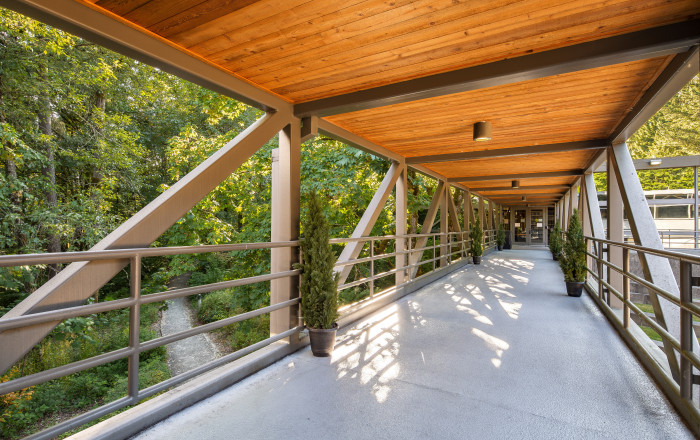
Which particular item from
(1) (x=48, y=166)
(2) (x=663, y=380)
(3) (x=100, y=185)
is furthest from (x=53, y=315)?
(3) (x=100, y=185)

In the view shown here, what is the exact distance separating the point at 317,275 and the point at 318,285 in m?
0.09

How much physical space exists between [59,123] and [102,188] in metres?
2.32

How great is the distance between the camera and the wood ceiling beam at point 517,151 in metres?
4.96

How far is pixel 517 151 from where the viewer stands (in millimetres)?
5500

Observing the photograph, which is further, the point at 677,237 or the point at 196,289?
the point at 677,237

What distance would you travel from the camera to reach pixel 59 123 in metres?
8.37

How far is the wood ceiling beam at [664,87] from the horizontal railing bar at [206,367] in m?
3.55

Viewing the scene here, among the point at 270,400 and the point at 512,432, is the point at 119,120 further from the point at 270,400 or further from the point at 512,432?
the point at 512,432

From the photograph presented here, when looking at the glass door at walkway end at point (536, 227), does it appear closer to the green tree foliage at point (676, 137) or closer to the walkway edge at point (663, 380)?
the green tree foliage at point (676, 137)

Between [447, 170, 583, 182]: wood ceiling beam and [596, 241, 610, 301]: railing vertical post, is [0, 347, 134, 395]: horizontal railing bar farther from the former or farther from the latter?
[447, 170, 583, 182]: wood ceiling beam

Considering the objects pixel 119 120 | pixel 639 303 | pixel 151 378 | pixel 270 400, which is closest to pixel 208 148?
pixel 119 120

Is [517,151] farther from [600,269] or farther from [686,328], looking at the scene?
[686,328]

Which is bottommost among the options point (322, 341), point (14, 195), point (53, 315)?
point (322, 341)

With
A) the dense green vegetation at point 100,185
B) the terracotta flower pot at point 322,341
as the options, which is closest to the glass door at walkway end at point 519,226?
Answer: the dense green vegetation at point 100,185
